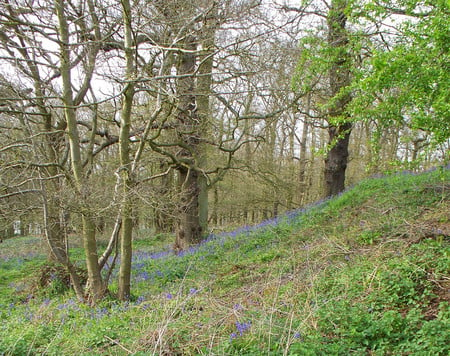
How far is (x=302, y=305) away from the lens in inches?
173

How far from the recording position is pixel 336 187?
12.9 metres

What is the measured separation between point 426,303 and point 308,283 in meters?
1.54

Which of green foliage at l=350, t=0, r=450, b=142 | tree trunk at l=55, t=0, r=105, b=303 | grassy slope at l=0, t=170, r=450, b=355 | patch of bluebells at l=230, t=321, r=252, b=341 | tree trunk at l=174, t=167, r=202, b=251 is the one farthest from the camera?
tree trunk at l=174, t=167, r=202, b=251

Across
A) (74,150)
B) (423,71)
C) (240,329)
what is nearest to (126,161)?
(74,150)

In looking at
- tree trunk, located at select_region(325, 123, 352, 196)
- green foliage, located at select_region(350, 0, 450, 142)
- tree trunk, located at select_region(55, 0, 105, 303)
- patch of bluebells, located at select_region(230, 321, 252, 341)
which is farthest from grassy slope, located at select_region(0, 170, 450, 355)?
tree trunk, located at select_region(325, 123, 352, 196)

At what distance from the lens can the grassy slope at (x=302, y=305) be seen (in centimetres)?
346

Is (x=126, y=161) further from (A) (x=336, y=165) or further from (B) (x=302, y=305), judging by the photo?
(A) (x=336, y=165)

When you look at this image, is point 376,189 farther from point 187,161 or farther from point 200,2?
point 200,2

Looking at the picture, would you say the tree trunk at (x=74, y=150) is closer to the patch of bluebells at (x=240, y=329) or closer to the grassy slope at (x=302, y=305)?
the grassy slope at (x=302, y=305)

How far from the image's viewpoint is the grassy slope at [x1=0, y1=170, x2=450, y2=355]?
3457 millimetres

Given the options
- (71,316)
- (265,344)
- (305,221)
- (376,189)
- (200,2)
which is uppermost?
(200,2)

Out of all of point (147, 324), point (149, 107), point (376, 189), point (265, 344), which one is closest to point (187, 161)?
point (149, 107)

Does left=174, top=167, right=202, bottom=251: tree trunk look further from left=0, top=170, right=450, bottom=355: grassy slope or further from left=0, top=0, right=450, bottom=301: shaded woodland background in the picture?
left=0, top=170, right=450, bottom=355: grassy slope

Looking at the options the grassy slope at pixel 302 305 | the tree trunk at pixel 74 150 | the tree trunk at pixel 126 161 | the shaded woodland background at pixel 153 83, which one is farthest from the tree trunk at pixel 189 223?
the tree trunk at pixel 74 150
